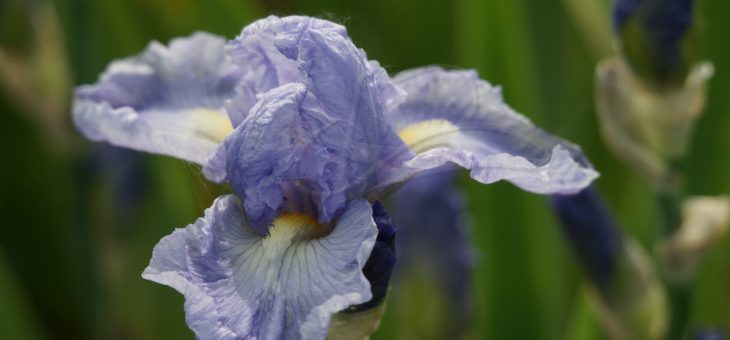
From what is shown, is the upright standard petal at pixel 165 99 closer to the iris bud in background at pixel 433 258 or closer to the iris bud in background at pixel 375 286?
the iris bud in background at pixel 375 286

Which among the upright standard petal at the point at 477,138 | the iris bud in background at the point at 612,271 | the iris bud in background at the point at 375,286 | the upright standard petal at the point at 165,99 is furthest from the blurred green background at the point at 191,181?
the iris bud in background at the point at 375,286

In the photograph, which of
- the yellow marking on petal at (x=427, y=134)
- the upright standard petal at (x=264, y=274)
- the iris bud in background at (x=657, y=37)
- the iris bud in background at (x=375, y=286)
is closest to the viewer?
the upright standard petal at (x=264, y=274)

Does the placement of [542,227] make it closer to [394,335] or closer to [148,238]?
[394,335]

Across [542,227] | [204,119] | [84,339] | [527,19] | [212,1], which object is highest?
[204,119]

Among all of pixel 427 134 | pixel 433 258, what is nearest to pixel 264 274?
pixel 427 134

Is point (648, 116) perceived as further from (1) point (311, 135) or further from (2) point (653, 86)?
(1) point (311, 135)

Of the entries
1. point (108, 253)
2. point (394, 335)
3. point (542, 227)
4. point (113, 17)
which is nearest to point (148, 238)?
point (108, 253)

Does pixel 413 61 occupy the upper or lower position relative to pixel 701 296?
upper
